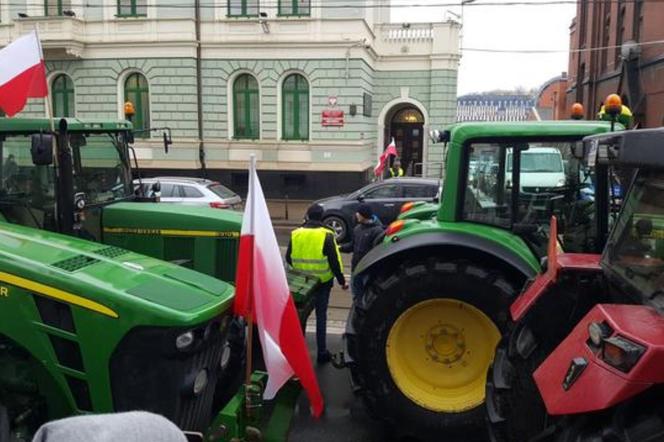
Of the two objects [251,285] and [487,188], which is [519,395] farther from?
[487,188]

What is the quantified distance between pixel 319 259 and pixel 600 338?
400 centimetres

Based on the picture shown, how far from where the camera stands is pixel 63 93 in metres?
23.0

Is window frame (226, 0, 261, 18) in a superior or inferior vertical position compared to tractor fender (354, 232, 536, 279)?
superior

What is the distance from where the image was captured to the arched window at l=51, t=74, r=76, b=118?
22938mm

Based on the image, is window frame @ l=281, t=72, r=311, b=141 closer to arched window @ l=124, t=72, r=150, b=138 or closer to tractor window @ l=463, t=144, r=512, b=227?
arched window @ l=124, t=72, r=150, b=138

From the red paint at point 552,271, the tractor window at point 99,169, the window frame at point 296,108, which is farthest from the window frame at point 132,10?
the red paint at point 552,271

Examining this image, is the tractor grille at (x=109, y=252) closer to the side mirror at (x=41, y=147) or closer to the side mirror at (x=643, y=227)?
the side mirror at (x=41, y=147)

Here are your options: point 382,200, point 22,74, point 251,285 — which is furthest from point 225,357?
point 382,200

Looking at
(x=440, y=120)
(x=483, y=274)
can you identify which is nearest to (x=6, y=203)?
(x=483, y=274)

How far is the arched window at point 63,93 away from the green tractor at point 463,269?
21305 millimetres

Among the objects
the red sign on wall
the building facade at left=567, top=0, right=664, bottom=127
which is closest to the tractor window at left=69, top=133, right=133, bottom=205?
the building facade at left=567, top=0, right=664, bottom=127

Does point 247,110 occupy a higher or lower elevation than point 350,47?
lower

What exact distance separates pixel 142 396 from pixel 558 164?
11.7ft

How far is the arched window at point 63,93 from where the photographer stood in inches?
903
